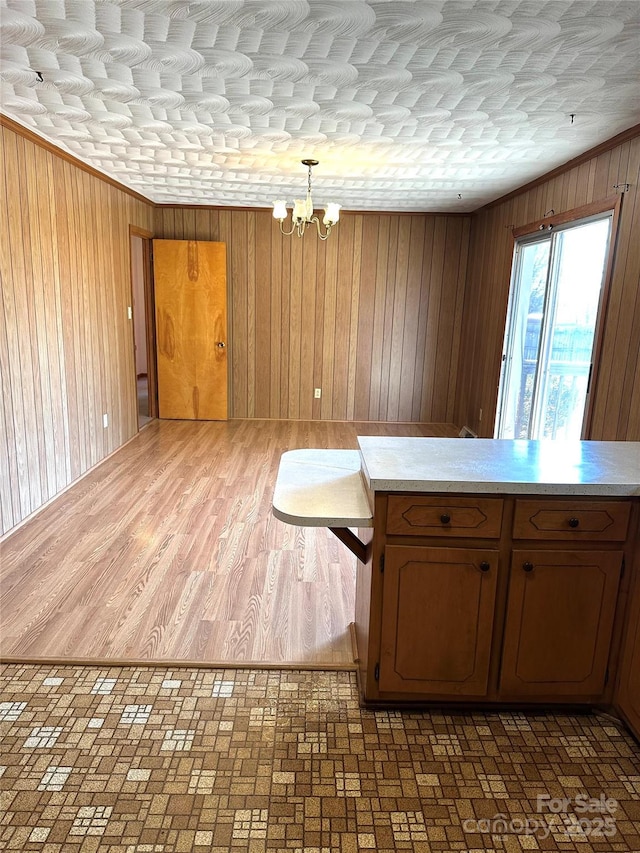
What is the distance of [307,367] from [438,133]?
3605mm

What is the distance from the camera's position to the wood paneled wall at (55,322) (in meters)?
3.35

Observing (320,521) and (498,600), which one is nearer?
(320,521)

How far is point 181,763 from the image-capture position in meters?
1.81

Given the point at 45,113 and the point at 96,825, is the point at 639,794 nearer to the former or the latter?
the point at 96,825

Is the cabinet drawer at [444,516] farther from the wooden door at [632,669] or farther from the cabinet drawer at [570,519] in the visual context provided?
the wooden door at [632,669]

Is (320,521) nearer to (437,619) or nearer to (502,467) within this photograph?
(437,619)

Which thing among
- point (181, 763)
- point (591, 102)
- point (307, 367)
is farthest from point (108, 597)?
point (307, 367)

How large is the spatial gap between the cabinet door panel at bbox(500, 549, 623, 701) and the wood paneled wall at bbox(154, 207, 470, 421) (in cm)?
489

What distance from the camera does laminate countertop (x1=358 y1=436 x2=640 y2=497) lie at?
6.04ft

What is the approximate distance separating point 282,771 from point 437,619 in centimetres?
71

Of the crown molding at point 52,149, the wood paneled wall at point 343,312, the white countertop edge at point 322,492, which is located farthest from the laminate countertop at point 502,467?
the wood paneled wall at point 343,312

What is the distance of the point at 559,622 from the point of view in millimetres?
1981

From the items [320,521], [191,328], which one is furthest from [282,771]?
[191,328]

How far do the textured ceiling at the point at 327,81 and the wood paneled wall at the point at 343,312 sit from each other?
81.1 inches
